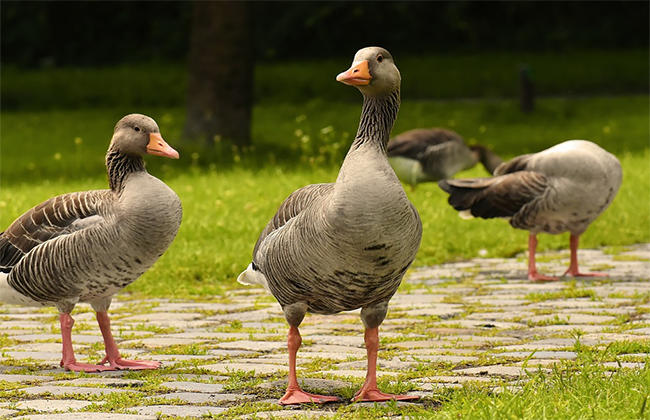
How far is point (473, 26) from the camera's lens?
31938 mm

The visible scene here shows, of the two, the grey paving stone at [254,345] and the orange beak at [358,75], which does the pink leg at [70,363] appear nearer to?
the grey paving stone at [254,345]

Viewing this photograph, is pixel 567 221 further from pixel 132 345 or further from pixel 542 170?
pixel 132 345

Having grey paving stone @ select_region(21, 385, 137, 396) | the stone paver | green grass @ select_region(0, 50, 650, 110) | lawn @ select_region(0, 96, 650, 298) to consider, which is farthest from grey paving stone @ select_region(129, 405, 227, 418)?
green grass @ select_region(0, 50, 650, 110)

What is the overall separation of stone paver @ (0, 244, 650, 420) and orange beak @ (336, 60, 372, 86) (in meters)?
1.44

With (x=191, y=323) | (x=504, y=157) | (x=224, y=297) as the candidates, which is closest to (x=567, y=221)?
(x=224, y=297)

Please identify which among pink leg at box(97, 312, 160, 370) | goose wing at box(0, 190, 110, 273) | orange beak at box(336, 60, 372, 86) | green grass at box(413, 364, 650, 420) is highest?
orange beak at box(336, 60, 372, 86)

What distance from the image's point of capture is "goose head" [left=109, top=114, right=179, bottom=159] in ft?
19.3

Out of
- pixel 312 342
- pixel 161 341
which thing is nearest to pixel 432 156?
pixel 312 342

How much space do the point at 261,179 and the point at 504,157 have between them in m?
4.92

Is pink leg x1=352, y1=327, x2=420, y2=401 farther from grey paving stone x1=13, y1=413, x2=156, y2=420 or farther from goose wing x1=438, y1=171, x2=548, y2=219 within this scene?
goose wing x1=438, y1=171, x2=548, y2=219

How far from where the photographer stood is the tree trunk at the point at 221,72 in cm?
1683

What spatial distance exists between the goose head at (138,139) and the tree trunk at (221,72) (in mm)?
10858

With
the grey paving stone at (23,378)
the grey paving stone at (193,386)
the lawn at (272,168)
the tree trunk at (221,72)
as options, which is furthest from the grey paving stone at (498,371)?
the tree trunk at (221,72)

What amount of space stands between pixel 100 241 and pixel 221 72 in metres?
11.6
